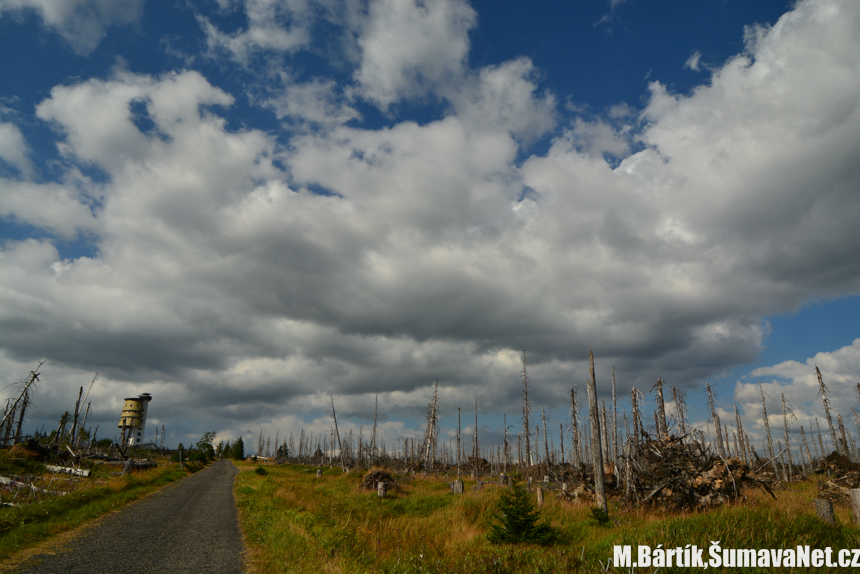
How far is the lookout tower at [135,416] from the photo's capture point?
257ft

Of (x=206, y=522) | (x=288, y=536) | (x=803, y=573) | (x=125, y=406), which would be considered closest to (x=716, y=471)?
(x=803, y=573)

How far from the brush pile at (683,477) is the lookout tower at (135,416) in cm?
8870

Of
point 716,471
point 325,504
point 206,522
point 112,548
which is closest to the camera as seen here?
point 112,548

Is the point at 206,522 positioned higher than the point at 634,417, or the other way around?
the point at 634,417

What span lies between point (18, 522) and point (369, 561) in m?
11.1

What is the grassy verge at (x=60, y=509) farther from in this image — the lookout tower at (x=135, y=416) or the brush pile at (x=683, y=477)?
the lookout tower at (x=135, y=416)

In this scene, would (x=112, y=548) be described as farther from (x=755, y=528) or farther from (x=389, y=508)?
(x=755, y=528)

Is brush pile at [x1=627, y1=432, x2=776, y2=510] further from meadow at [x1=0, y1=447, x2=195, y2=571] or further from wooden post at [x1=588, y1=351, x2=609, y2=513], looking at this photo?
meadow at [x1=0, y1=447, x2=195, y2=571]

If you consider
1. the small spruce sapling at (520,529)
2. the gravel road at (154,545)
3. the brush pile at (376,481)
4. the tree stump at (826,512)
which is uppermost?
the tree stump at (826,512)

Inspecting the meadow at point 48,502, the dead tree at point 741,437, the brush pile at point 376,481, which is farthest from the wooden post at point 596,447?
the dead tree at point 741,437

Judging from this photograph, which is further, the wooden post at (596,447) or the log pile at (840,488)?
the log pile at (840,488)

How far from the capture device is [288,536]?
40.8 ft

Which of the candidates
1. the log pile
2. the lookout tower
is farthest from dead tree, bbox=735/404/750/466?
the lookout tower

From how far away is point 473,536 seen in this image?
46.0 ft
